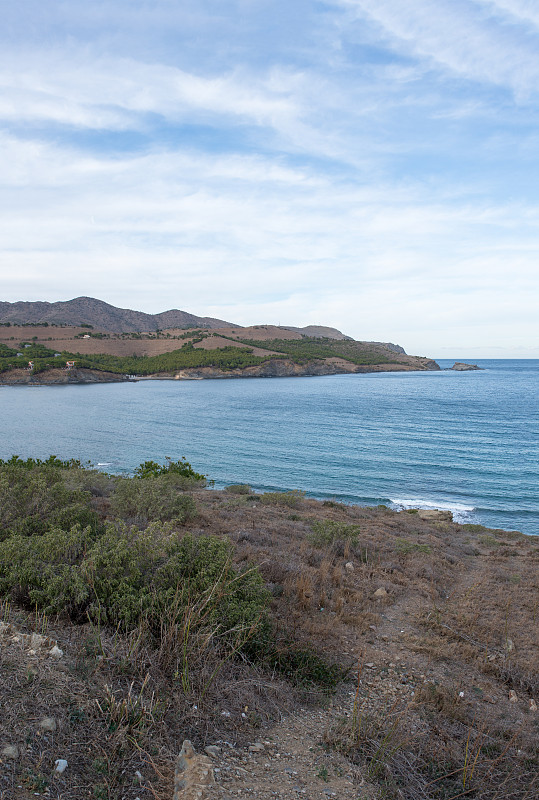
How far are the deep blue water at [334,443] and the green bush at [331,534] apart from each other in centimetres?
1294

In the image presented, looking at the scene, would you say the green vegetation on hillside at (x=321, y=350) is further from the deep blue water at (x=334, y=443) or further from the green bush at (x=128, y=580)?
the green bush at (x=128, y=580)

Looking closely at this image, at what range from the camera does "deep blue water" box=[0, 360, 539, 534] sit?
1028 inches

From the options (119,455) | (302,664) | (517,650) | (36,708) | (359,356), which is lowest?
(119,455)

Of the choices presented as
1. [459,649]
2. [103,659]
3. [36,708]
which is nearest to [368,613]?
[459,649]

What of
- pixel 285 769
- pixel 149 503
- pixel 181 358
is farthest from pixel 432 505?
pixel 181 358

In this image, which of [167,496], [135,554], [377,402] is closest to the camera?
[135,554]

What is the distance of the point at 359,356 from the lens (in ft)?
577

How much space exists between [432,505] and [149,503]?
17614 mm

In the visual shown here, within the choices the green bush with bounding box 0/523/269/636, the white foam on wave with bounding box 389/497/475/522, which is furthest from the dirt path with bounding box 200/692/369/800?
the white foam on wave with bounding box 389/497/475/522

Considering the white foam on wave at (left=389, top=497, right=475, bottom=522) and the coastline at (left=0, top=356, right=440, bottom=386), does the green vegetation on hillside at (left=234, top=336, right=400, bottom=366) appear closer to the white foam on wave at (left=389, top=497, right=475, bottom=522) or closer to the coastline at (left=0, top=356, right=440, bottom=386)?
the coastline at (left=0, top=356, right=440, bottom=386)

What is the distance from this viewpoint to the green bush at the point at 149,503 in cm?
1123

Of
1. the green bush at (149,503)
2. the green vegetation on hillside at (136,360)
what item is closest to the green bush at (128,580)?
the green bush at (149,503)

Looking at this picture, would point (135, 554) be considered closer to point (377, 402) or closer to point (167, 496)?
point (167, 496)

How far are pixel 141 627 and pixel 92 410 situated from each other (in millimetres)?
59655
